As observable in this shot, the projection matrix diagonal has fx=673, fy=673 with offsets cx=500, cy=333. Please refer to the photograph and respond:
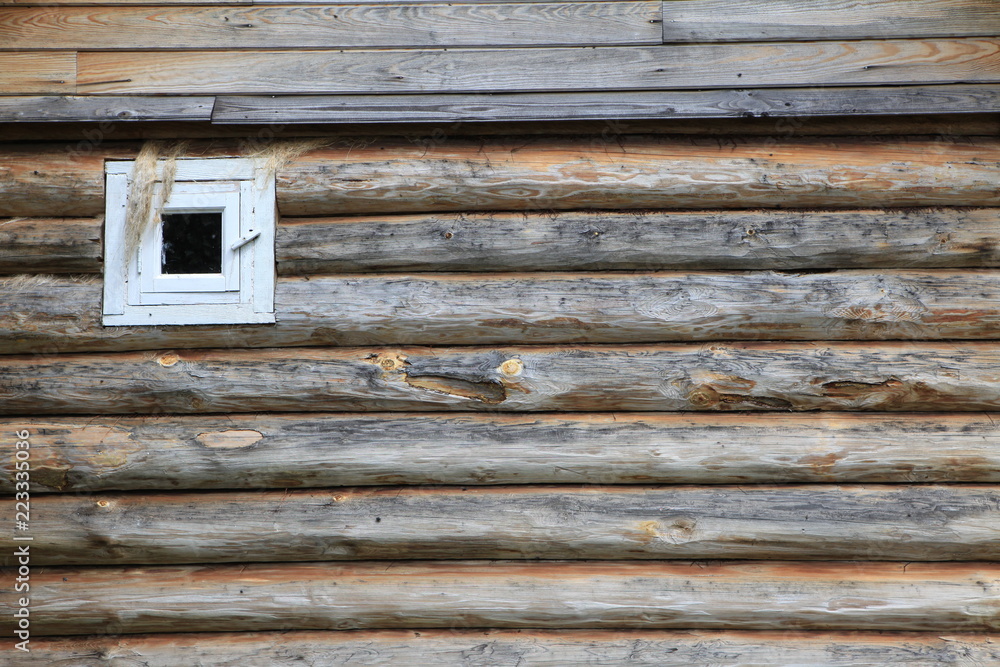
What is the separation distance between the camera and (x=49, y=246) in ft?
9.66

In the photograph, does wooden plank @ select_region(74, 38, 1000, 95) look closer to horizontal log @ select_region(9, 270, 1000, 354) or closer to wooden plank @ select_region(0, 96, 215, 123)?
wooden plank @ select_region(0, 96, 215, 123)

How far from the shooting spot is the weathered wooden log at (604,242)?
2.92 meters

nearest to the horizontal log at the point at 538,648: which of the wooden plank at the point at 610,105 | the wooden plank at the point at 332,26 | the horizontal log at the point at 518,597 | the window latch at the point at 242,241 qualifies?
the horizontal log at the point at 518,597

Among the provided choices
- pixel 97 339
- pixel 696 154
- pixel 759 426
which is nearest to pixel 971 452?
pixel 759 426

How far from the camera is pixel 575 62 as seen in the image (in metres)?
3.02

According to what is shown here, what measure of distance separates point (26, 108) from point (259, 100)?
102cm

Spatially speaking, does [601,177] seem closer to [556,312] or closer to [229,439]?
[556,312]

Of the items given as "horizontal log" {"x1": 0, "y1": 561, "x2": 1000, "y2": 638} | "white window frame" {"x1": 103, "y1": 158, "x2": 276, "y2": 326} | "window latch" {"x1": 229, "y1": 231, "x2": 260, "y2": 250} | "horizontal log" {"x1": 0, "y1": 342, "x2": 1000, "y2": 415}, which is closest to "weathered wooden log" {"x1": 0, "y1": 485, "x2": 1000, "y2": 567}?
"horizontal log" {"x1": 0, "y1": 561, "x2": 1000, "y2": 638}

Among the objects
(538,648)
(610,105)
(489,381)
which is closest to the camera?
(538,648)

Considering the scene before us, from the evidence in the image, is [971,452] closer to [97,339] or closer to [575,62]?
[575,62]

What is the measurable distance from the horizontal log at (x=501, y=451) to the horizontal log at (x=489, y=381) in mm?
73

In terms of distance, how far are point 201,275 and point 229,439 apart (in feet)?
2.38

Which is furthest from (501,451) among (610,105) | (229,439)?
(610,105)

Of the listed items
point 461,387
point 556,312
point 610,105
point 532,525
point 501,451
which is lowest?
point 532,525
